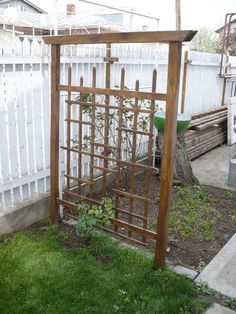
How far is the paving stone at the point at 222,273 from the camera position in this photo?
9.61 ft

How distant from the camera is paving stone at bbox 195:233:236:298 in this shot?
115 inches

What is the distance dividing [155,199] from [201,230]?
962 millimetres

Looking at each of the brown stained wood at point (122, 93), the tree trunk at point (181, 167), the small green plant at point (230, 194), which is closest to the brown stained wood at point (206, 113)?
the tree trunk at point (181, 167)

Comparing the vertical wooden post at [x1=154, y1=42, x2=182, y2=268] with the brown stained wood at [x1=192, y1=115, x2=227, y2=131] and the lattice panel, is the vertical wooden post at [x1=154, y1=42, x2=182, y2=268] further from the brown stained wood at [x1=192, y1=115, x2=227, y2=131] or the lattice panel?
the brown stained wood at [x1=192, y1=115, x2=227, y2=131]

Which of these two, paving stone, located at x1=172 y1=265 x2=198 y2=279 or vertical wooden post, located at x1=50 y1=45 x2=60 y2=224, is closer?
paving stone, located at x1=172 y1=265 x2=198 y2=279

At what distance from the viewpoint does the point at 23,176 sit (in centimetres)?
388

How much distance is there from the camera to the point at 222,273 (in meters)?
3.12

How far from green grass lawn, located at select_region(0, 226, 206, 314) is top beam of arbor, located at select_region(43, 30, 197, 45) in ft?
6.32

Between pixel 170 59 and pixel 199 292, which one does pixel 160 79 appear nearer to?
pixel 170 59

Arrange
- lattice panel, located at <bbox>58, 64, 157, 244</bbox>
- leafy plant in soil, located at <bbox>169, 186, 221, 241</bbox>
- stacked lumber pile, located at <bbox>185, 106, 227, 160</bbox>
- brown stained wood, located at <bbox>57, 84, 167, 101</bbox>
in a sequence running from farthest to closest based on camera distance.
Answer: stacked lumber pile, located at <bbox>185, 106, 227, 160</bbox> → leafy plant in soil, located at <bbox>169, 186, 221, 241</bbox> → lattice panel, located at <bbox>58, 64, 157, 244</bbox> → brown stained wood, located at <bbox>57, 84, 167, 101</bbox>

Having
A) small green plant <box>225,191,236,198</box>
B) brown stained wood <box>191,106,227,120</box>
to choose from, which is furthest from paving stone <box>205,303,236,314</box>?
brown stained wood <box>191,106,227,120</box>

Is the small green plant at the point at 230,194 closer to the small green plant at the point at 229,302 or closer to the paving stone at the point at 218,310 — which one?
the small green plant at the point at 229,302

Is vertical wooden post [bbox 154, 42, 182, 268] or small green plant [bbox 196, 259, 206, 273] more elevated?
vertical wooden post [bbox 154, 42, 182, 268]

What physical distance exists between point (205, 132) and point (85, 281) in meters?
5.41
